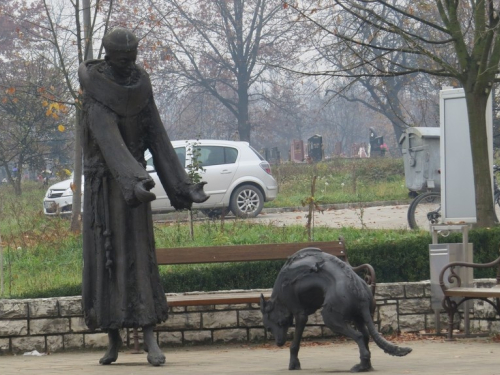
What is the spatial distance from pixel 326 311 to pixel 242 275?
13.0 feet

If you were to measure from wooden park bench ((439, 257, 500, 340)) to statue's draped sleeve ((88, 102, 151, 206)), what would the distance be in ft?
11.1

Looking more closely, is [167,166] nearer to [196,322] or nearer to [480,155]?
[196,322]

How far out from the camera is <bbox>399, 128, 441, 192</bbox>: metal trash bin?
23.8m

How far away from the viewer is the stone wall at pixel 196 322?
382 inches

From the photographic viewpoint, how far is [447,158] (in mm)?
16078

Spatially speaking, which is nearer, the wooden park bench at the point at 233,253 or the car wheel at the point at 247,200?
the wooden park bench at the point at 233,253

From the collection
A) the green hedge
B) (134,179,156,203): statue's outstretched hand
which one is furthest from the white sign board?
(134,179,156,203): statue's outstretched hand

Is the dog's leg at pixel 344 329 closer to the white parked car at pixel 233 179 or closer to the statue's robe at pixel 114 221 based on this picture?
the statue's robe at pixel 114 221

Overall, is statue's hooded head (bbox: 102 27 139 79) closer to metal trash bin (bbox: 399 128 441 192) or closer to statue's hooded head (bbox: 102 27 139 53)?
statue's hooded head (bbox: 102 27 139 53)

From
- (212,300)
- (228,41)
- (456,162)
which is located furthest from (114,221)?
(228,41)

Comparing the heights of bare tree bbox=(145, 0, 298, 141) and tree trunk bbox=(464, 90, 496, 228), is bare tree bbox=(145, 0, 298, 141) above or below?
above

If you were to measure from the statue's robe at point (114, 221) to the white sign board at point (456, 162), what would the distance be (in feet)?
28.2

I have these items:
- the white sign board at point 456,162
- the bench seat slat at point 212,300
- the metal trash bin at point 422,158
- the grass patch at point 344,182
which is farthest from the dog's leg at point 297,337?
the grass patch at point 344,182

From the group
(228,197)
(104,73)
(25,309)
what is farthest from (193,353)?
(228,197)
